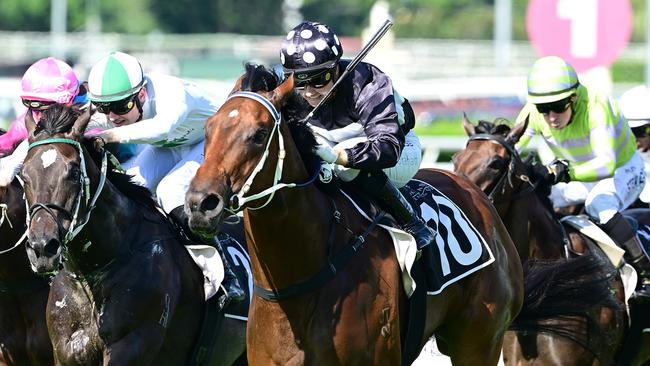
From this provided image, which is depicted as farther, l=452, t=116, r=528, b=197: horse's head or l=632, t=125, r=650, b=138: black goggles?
l=632, t=125, r=650, b=138: black goggles

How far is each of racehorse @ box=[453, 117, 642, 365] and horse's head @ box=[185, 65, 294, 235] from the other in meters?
2.90

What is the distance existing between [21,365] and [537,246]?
10.7ft

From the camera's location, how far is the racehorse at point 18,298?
6957 mm

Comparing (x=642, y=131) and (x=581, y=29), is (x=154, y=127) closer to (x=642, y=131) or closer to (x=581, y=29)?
(x=642, y=131)

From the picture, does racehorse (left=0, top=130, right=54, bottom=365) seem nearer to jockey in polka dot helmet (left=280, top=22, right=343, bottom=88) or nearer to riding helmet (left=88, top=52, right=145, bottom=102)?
riding helmet (left=88, top=52, right=145, bottom=102)

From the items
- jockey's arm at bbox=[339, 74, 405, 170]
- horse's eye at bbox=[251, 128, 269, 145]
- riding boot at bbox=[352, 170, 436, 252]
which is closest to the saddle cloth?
riding boot at bbox=[352, 170, 436, 252]

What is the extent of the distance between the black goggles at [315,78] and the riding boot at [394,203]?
0.46 m

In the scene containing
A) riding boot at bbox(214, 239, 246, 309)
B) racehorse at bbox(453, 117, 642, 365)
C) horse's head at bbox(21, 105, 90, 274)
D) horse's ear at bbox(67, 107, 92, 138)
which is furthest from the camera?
racehorse at bbox(453, 117, 642, 365)

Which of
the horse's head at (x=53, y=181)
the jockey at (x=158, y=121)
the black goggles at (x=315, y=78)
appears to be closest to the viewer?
the horse's head at (x=53, y=181)

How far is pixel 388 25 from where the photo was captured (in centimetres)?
618

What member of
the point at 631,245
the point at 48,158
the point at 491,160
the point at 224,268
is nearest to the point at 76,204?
the point at 48,158

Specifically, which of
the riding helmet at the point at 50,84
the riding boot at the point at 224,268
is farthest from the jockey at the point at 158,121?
the riding helmet at the point at 50,84

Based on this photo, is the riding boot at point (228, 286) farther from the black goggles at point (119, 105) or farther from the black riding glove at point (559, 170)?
the black riding glove at point (559, 170)

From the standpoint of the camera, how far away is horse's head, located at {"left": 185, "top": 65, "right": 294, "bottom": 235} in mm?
5145
